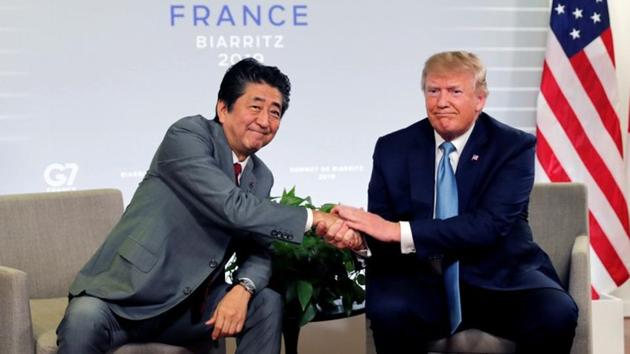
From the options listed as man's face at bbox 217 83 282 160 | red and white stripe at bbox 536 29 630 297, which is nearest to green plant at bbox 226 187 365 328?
man's face at bbox 217 83 282 160

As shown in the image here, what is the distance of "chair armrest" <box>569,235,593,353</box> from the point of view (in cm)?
375

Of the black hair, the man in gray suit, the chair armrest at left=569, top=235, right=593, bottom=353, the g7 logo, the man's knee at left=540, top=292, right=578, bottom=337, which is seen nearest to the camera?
the man in gray suit

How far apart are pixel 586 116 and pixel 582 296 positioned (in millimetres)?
1885

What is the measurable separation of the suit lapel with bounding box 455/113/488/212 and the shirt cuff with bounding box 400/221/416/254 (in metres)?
0.22

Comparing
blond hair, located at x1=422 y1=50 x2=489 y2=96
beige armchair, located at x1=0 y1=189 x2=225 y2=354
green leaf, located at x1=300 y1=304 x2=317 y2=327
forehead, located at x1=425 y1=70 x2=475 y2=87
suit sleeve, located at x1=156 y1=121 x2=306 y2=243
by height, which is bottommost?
green leaf, located at x1=300 y1=304 x2=317 y2=327

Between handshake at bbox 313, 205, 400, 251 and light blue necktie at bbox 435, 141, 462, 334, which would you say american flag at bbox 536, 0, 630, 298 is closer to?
light blue necktie at bbox 435, 141, 462, 334

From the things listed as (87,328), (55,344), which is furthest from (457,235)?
(55,344)

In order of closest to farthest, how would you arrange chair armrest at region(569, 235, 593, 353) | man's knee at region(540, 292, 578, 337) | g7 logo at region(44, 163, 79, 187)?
man's knee at region(540, 292, 578, 337) → chair armrest at region(569, 235, 593, 353) → g7 logo at region(44, 163, 79, 187)

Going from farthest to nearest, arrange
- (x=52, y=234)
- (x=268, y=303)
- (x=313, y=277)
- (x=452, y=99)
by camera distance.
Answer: (x=52, y=234) < (x=313, y=277) < (x=452, y=99) < (x=268, y=303)

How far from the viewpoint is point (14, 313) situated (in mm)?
3463

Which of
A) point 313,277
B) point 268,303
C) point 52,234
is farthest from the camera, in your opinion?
point 52,234

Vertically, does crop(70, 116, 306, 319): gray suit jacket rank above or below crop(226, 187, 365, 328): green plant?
above

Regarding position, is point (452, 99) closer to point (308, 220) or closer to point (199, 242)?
point (308, 220)

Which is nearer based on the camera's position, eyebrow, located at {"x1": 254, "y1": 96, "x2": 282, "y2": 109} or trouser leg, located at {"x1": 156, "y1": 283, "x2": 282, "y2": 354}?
trouser leg, located at {"x1": 156, "y1": 283, "x2": 282, "y2": 354}
